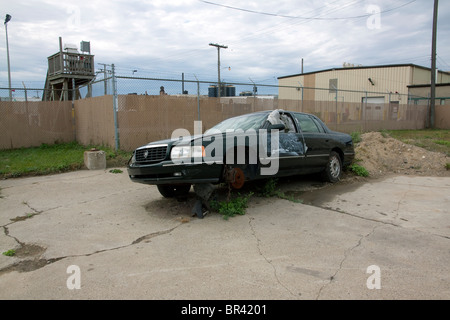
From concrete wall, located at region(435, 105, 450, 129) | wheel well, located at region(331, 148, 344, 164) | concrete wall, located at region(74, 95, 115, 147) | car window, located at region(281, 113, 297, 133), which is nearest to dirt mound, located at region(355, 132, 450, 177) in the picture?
wheel well, located at region(331, 148, 344, 164)

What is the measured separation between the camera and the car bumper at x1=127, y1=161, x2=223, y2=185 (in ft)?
15.7

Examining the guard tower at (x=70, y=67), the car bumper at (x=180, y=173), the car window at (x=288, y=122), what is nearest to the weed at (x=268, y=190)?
the car window at (x=288, y=122)

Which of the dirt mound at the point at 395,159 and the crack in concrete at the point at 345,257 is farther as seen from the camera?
A: the dirt mound at the point at 395,159

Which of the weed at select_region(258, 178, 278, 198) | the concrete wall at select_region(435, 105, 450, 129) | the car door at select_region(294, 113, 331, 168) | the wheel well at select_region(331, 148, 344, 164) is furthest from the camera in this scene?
the concrete wall at select_region(435, 105, 450, 129)

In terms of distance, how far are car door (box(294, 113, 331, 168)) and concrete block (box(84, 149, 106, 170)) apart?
17.9 feet

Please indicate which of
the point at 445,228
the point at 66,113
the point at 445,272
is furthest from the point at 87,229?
the point at 66,113

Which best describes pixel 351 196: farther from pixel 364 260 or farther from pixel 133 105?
pixel 133 105

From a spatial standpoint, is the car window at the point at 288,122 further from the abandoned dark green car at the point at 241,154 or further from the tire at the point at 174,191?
the tire at the point at 174,191

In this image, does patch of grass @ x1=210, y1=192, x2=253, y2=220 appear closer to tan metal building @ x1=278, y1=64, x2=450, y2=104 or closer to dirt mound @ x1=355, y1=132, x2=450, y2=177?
dirt mound @ x1=355, y1=132, x2=450, y2=177

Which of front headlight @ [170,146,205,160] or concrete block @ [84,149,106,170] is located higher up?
front headlight @ [170,146,205,160]

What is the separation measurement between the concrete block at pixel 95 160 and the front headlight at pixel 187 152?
4.99 meters

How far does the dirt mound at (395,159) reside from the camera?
897cm

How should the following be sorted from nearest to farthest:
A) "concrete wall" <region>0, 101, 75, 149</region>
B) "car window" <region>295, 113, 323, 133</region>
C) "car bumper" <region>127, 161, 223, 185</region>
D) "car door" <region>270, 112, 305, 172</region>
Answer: "car bumper" <region>127, 161, 223, 185</region> < "car door" <region>270, 112, 305, 172</region> < "car window" <region>295, 113, 323, 133</region> < "concrete wall" <region>0, 101, 75, 149</region>

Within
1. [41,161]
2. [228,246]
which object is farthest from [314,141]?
[41,161]
